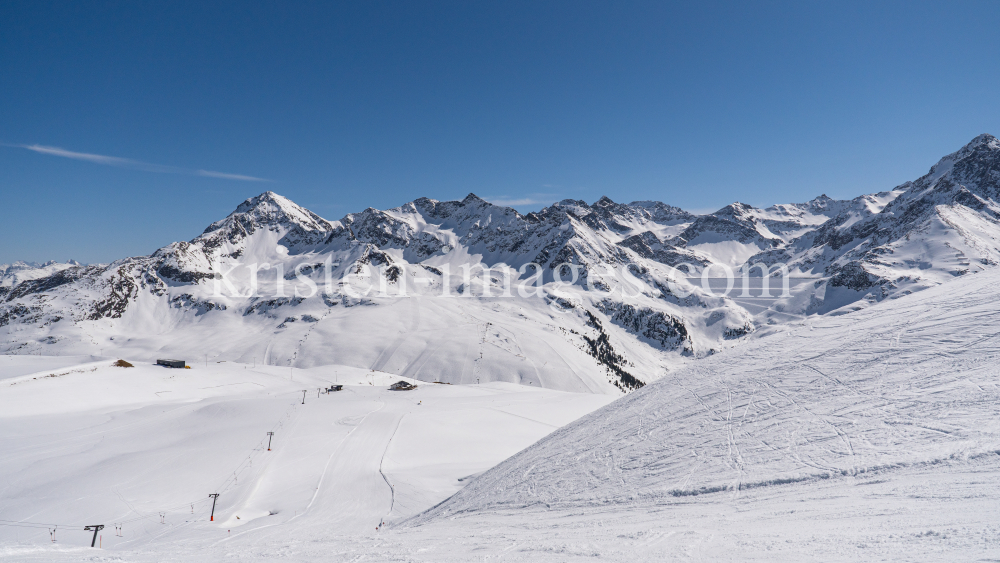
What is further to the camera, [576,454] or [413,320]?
[413,320]

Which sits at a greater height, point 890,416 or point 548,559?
point 890,416

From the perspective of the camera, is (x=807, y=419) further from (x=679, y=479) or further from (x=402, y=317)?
(x=402, y=317)

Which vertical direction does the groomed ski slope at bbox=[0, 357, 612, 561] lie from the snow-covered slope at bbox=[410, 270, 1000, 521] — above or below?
below

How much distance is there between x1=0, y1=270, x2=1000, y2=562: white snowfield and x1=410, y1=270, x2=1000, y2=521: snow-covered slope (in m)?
0.05

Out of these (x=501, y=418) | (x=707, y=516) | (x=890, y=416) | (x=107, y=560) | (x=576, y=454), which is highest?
(x=890, y=416)

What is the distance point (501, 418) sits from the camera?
40.2 m

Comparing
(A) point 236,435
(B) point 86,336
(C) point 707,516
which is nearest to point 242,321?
(B) point 86,336

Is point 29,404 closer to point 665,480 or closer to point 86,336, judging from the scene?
point 665,480

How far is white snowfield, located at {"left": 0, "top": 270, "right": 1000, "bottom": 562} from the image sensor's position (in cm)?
645

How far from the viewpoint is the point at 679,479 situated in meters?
9.96

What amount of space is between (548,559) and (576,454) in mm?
6992

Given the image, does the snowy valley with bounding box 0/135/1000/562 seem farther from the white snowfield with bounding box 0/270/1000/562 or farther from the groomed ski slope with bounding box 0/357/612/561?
the groomed ski slope with bounding box 0/357/612/561

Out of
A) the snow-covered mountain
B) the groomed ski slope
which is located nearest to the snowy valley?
the groomed ski slope

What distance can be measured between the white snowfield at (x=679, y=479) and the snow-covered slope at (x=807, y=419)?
0.05 metres
